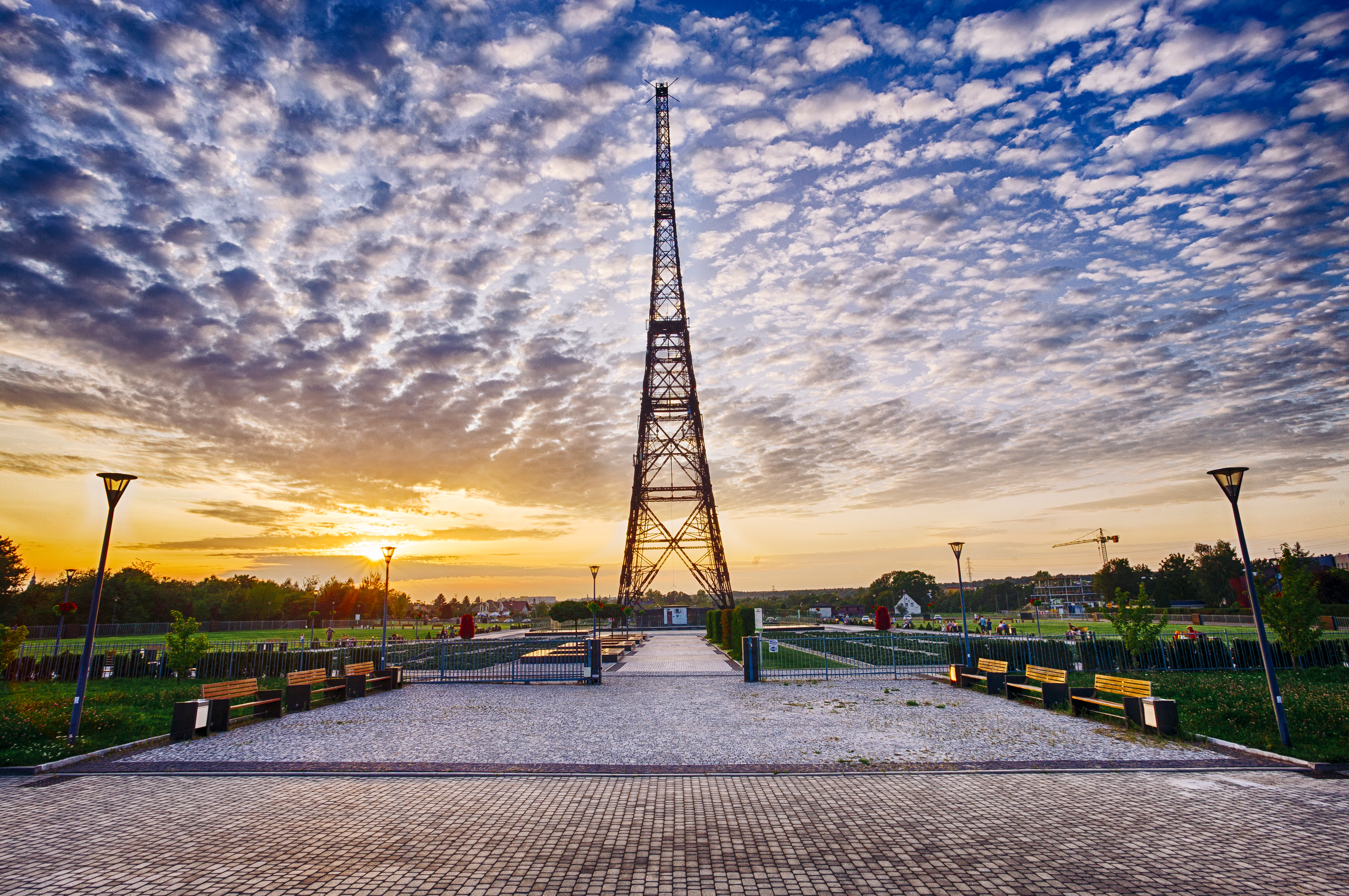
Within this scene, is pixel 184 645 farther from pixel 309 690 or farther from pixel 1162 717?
pixel 1162 717

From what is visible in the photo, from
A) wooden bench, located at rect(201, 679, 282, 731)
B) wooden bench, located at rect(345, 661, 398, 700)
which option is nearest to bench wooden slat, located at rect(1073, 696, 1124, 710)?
wooden bench, located at rect(201, 679, 282, 731)

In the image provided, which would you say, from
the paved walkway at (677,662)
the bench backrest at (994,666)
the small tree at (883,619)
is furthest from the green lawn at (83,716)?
the small tree at (883,619)

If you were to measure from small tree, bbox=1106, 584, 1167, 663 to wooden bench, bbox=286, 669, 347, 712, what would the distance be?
2324 centimetres

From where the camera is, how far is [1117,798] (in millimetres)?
8141

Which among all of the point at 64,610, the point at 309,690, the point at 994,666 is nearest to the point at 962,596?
the point at 994,666

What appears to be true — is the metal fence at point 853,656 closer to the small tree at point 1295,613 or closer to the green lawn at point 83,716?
the small tree at point 1295,613

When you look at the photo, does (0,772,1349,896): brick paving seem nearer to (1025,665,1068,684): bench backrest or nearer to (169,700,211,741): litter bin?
(169,700,211,741): litter bin

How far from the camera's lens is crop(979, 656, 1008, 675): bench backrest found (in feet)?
55.8

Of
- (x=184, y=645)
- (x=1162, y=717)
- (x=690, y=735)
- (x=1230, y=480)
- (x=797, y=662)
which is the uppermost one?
(x=1230, y=480)

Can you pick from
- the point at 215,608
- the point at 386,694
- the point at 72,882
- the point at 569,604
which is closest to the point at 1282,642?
the point at 386,694

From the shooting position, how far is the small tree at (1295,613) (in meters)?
21.8

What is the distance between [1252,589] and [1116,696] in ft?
13.6

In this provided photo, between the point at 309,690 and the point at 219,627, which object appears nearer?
the point at 309,690

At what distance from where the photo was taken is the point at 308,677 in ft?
52.4
